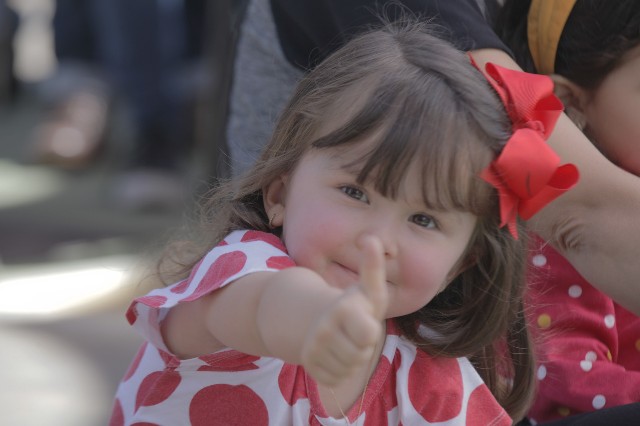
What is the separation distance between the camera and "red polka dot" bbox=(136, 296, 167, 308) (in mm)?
1229

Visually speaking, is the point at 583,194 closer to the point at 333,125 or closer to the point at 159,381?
the point at 333,125

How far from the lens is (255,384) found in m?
1.30

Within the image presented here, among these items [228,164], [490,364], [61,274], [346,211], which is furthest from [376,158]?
[61,274]

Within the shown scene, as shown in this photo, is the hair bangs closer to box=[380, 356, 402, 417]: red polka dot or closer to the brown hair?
the brown hair

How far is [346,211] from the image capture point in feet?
3.87

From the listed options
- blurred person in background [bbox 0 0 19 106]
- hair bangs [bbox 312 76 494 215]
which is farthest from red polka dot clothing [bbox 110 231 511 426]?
blurred person in background [bbox 0 0 19 106]

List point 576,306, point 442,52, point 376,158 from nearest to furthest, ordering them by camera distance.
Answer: point 376,158 < point 442,52 < point 576,306

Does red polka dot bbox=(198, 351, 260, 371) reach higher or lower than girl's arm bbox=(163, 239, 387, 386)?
lower

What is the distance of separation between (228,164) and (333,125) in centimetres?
47

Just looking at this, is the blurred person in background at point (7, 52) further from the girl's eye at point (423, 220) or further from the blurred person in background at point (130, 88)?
the girl's eye at point (423, 220)

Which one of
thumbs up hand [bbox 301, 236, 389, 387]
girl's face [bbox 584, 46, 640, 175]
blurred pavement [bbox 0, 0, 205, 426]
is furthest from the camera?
blurred pavement [bbox 0, 0, 205, 426]

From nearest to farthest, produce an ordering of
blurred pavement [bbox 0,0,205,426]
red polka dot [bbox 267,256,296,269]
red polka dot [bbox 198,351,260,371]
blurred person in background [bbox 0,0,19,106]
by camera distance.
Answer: red polka dot [bbox 267,256,296,269] < red polka dot [bbox 198,351,260,371] < blurred pavement [bbox 0,0,205,426] < blurred person in background [bbox 0,0,19,106]

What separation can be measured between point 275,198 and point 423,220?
8.2 inches

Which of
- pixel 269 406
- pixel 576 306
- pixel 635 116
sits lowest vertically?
pixel 576 306
